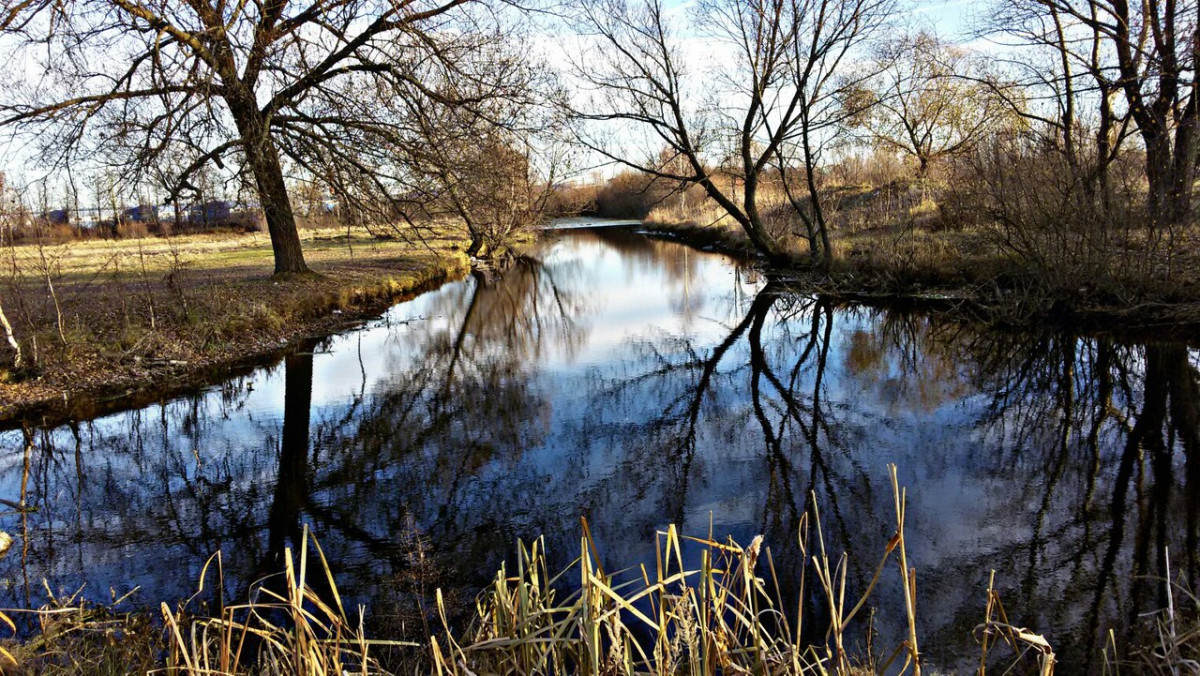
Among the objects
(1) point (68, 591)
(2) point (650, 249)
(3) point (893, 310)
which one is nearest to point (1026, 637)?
(1) point (68, 591)

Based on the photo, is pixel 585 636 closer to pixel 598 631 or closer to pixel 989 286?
pixel 598 631

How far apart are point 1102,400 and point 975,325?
4013 millimetres

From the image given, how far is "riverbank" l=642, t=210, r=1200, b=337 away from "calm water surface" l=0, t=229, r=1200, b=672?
0.90 m

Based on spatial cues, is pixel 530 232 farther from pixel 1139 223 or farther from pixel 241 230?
pixel 1139 223

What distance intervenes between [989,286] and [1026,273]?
2.53 feet

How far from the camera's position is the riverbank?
409 inches

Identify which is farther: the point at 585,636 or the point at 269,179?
the point at 269,179

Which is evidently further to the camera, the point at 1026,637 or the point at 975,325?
the point at 975,325

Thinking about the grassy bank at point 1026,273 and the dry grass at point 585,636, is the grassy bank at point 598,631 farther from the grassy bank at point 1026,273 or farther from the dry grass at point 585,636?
the grassy bank at point 1026,273

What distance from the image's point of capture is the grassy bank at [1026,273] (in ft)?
34.1

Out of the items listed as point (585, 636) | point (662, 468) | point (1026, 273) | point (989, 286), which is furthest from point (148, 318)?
point (1026, 273)

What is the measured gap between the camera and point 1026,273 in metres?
12.0

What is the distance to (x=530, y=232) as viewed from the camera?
31.0 meters

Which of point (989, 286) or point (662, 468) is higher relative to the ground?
point (989, 286)
